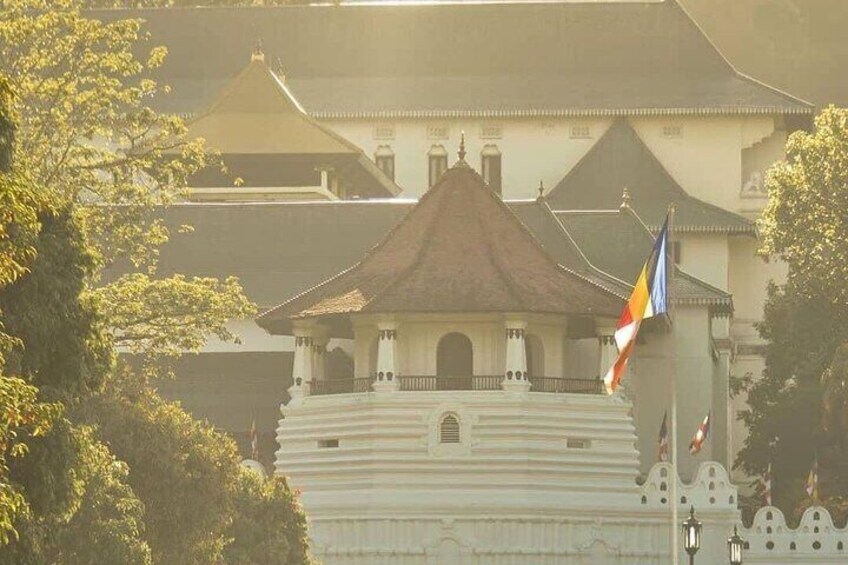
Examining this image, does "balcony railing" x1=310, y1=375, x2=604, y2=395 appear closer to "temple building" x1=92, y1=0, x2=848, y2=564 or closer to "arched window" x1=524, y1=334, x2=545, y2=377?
"temple building" x1=92, y1=0, x2=848, y2=564

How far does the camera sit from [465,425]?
6625 centimetres

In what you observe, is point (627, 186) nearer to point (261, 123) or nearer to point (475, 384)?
point (261, 123)

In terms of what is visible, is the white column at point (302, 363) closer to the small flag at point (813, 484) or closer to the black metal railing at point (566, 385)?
the black metal railing at point (566, 385)

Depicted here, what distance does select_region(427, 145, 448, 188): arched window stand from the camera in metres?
99.4

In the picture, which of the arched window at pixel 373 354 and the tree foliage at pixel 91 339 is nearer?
the tree foliage at pixel 91 339

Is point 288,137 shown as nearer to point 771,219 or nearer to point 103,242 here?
point 771,219

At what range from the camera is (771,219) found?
266ft

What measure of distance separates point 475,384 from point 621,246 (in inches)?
485

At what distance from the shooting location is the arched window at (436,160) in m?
99.4

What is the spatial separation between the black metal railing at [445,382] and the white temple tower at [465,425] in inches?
1.6

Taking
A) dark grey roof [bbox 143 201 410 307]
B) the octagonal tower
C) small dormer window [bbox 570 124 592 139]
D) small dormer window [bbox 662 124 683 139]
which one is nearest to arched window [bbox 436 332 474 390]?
the octagonal tower

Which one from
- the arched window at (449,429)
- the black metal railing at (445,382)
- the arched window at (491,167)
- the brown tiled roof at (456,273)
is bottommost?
the arched window at (449,429)

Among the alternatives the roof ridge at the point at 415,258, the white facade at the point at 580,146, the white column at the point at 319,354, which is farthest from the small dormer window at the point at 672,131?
the white column at the point at 319,354

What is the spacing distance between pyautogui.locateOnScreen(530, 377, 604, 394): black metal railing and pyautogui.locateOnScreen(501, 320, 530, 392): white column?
0.53 metres
